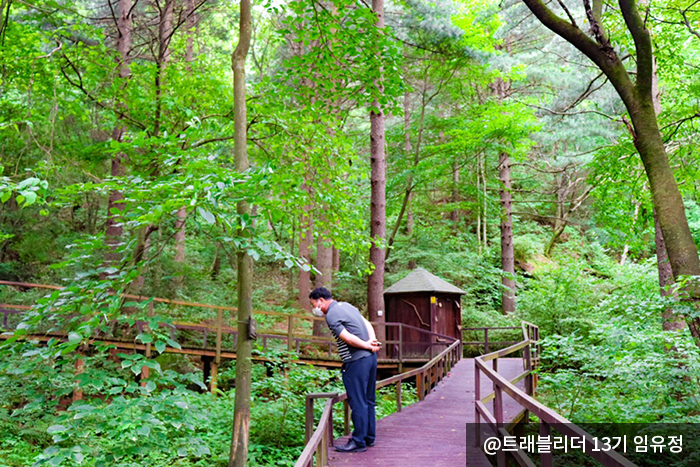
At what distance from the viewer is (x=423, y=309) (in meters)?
18.6

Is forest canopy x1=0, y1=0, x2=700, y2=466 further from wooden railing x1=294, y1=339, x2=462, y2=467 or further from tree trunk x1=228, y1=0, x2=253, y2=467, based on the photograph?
wooden railing x1=294, y1=339, x2=462, y2=467

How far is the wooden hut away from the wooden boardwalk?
25.3ft

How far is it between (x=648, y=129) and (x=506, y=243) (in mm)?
16771

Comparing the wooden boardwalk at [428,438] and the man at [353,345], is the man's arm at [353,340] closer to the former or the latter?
the man at [353,345]

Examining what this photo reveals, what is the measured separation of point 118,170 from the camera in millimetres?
9828

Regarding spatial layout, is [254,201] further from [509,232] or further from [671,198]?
[509,232]

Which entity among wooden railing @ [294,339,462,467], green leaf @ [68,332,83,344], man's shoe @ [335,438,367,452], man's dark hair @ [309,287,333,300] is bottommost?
man's shoe @ [335,438,367,452]

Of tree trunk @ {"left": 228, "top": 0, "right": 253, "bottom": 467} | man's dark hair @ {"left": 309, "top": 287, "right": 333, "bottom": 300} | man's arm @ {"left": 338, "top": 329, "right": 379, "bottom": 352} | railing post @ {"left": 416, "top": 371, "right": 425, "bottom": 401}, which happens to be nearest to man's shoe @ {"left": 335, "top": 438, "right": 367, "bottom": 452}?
tree trunk @ {"left": 228, "top": 0, "right": 253, "bottom": 467}

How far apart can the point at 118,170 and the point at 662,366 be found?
379 inches

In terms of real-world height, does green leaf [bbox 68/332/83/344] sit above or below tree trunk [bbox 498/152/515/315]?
below

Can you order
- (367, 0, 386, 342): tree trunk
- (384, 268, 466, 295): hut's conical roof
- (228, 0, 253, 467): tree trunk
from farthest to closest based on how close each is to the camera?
(384, 268, 466, 295): hut's conical roof → (367, 0, 386, 342): tree trunk → (228, 0, 253, 467): tree trunk

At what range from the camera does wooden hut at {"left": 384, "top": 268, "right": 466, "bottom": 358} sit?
18.3m

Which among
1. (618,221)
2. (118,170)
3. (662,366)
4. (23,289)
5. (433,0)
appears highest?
(433,0)

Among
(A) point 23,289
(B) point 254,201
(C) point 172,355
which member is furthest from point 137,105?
(A) point 23,289
